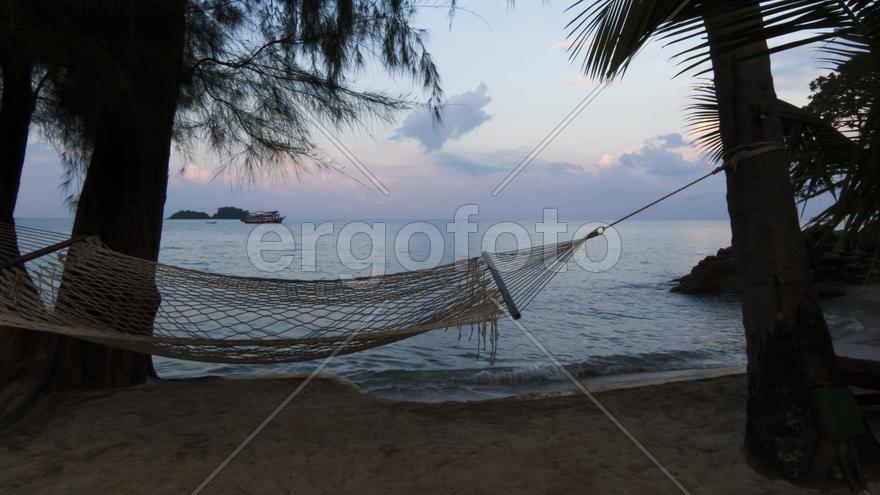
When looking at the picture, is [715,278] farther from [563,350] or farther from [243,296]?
[243,296]

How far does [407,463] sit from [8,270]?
1.62 metres

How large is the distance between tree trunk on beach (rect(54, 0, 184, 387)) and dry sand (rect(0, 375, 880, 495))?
A: 148mm

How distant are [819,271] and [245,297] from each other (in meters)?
9.71

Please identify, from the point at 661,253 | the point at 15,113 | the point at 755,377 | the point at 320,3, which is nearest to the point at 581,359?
the point at 755,377

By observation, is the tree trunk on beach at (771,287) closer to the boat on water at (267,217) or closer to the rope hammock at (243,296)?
the rope hammock at (243,296)

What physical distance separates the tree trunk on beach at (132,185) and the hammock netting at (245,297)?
15 cm

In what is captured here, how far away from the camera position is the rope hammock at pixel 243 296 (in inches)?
67.2

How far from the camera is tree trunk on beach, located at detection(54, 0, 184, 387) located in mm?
2342

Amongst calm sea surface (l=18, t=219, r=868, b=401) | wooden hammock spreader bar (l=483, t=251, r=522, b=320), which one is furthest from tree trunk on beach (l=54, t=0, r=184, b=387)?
wooden hammock spreader bar (l=483, t=251, r=522, b=320)

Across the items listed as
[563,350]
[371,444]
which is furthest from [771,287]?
[563,350]

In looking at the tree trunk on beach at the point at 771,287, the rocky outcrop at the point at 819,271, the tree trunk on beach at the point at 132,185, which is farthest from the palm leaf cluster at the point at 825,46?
the rocky outcrop at the point at 819,271

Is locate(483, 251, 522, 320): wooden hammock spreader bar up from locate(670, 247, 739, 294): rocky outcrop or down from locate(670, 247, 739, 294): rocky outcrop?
up

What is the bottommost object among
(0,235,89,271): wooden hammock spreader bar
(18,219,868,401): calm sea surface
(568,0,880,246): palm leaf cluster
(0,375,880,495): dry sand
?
→ (18,219,868,401): calm sea surface

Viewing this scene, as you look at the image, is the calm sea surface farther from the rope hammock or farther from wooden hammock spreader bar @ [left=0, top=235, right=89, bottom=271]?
wooden hammock spreader bar @ [left=0, top=235, right=89, bottom=271]
